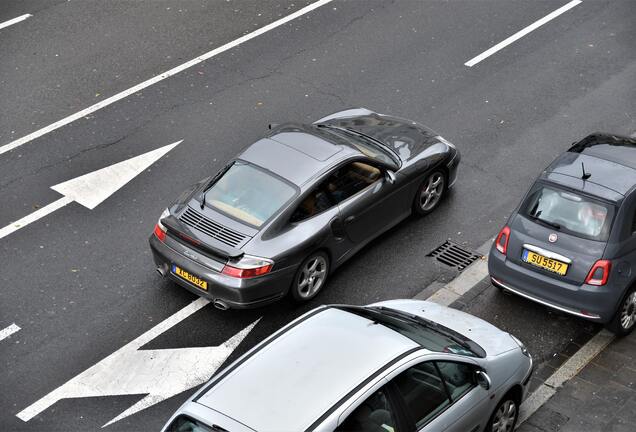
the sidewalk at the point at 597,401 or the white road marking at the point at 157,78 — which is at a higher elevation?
the white road marking at the point at 157,78

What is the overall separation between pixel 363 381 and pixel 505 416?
1930mm

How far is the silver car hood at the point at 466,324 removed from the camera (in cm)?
912

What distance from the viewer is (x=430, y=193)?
12.8 meters

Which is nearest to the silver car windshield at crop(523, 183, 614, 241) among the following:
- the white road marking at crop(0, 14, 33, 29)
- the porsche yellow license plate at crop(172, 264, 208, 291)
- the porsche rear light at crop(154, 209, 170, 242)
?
the porsche yellow license plate at crop(172, 264, 208, 291)

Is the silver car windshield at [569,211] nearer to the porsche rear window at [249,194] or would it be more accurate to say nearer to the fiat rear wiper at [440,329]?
the fiat rear wiper at [440,329]

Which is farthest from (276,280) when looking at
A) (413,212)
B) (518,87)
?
(518,87)

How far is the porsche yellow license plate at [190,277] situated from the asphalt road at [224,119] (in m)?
0.48

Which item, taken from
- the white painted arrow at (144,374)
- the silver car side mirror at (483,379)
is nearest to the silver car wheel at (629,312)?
the silver car side mirror at (483,379)

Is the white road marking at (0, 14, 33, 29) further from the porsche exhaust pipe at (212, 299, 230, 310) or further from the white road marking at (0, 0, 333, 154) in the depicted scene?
the porsche exhaust pipe at (212, 299, 230, 310)

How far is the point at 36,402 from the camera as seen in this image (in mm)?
9859

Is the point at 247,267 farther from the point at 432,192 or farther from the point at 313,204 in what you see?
the point at 432,192

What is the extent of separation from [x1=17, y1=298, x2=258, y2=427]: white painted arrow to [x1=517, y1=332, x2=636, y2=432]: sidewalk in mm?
3315

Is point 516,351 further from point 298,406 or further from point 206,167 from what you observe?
point 206,167

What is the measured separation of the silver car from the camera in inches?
296
